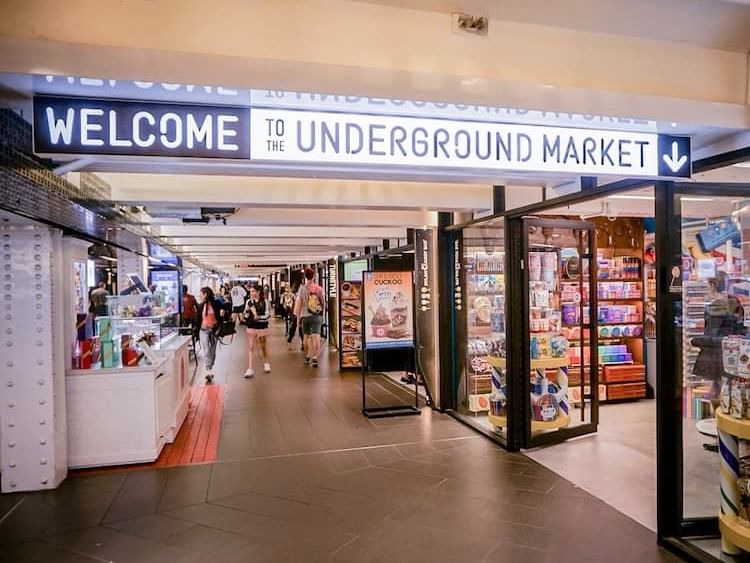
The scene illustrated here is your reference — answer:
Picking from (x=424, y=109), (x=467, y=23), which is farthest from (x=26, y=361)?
(x=467, y=23)

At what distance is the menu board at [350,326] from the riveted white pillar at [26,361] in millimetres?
6099

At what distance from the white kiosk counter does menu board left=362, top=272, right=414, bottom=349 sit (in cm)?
277

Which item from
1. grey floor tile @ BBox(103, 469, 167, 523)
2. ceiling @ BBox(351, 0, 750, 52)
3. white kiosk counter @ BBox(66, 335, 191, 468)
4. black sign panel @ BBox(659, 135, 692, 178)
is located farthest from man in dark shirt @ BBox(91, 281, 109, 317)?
black sign panel @ BBox(659, 135, 692, 178)

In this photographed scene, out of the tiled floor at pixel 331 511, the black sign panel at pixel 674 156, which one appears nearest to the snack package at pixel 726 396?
the tiled floor at pixel 331 511

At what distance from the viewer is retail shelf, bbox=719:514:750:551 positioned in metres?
2.93

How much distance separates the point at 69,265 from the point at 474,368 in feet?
14.6

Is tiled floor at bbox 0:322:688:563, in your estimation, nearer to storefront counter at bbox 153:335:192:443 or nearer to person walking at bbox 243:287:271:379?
storefront counter at bbox 153:335:192:443

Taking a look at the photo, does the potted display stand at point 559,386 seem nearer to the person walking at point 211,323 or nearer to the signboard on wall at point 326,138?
the signboard on wall at point 326,138

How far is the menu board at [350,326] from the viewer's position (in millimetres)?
10055

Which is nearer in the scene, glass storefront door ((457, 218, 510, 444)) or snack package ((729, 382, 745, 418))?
snack package ((729, 382, 745, 418))

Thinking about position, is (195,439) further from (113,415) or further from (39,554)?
(39,554)

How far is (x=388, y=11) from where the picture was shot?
2385 mm

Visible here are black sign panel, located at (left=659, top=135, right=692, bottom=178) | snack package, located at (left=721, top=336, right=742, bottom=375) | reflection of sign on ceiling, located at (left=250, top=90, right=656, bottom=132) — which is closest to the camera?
reflection of sign on ceiling, located at (left=250, top=90, right=656, bottom=132)

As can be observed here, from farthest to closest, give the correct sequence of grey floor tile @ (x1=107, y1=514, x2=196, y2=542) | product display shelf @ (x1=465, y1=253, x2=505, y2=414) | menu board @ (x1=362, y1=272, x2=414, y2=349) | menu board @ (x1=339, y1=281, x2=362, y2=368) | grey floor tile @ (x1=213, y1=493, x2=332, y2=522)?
menu board @ (x1=339, y1=281, x2=362, y2=368), menu board @ (x1=362, y1=272, x2=414, y2=349), product display shelf @ (x1=465, y1=253, x2=505, y2=414), grey floor tile @ (x1=213, y1=493, x2=332, y2=522), grey floor tile @ (x1=107, y1=514, x2=196, y2=542)
